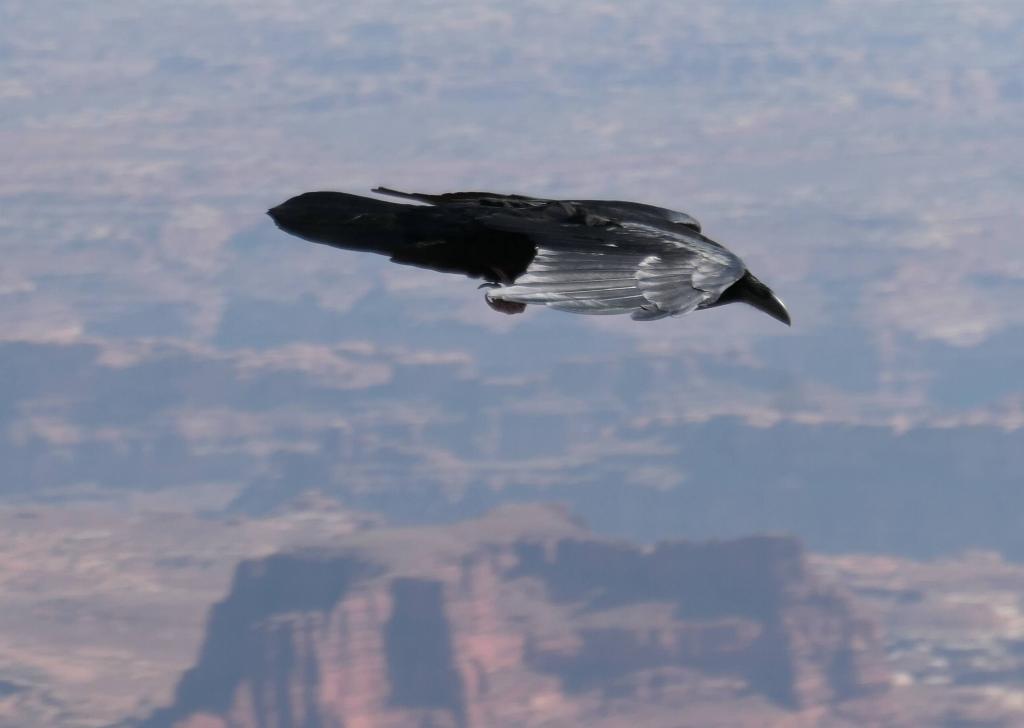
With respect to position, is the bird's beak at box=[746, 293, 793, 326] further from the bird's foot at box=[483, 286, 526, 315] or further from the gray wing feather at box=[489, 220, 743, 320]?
the bird's foot at box=[483, 286, 526, 315]

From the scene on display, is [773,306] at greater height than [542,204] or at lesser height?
lesser

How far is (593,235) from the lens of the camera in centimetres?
351

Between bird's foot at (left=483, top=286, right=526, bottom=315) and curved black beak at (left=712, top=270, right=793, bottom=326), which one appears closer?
bird's foot at (left=483, top=286, right=526, bottom=315)

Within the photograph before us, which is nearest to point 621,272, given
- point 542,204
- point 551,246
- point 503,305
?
point 551,246

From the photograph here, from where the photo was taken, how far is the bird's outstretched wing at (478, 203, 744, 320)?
3.10 meters

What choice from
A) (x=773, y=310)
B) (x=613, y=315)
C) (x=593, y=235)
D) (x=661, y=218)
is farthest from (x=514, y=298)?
(x=661, y=218)

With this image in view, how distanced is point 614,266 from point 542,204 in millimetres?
719

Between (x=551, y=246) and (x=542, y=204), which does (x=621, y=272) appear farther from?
(x=542, y=204)

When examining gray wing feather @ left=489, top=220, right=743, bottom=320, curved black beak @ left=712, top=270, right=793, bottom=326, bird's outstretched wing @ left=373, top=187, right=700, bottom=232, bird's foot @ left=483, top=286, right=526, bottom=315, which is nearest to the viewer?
gray wing feather @ left=489, top=220, right=743, bottom=320

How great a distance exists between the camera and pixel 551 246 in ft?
11.1

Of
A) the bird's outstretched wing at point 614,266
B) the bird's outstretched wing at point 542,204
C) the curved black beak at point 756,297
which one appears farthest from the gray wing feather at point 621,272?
the bird's outstretched wing at point 542,204

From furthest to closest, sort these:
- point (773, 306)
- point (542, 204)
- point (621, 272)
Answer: point (542, 204)
point (773, 306)
point (621, 272)

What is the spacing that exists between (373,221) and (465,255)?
0.23m

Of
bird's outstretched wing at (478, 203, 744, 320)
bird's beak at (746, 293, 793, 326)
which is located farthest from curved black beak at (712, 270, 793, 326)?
bird's outstretched wing at (478, 203, 744, 320)
